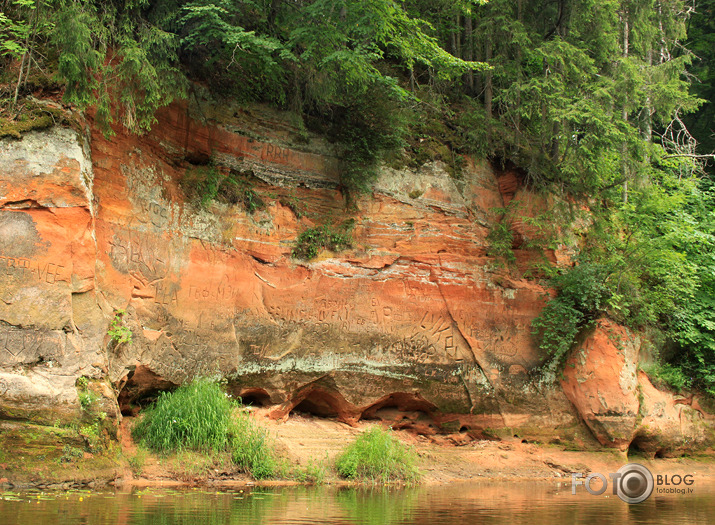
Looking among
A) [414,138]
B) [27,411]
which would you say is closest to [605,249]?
[414,138]

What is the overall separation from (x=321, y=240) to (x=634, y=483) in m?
8.12

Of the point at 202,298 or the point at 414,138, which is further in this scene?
the point at 414,138

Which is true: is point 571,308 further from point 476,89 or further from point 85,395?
point 85,395

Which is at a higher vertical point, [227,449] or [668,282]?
[668,282]

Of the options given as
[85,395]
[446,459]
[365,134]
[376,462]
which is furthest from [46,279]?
[446,459]

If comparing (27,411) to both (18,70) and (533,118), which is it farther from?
(533,118)

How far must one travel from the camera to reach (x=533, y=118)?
639 inches

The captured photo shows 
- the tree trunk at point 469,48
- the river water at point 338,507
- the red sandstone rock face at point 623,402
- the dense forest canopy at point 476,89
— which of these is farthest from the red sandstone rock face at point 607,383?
the tree trunk at point 469,48

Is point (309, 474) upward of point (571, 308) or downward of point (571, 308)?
downward

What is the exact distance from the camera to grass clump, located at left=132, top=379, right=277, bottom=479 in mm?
9781

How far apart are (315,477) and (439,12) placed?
11.8 metres

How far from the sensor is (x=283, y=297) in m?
12.6

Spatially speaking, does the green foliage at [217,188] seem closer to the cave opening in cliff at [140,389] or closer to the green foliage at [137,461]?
the cave opening in cliff at [140,389]

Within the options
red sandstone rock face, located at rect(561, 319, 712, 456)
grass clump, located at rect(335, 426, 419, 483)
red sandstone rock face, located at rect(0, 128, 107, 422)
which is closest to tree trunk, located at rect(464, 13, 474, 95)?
red sandstone rock face, located at rect(561, 319, 712, 456)
